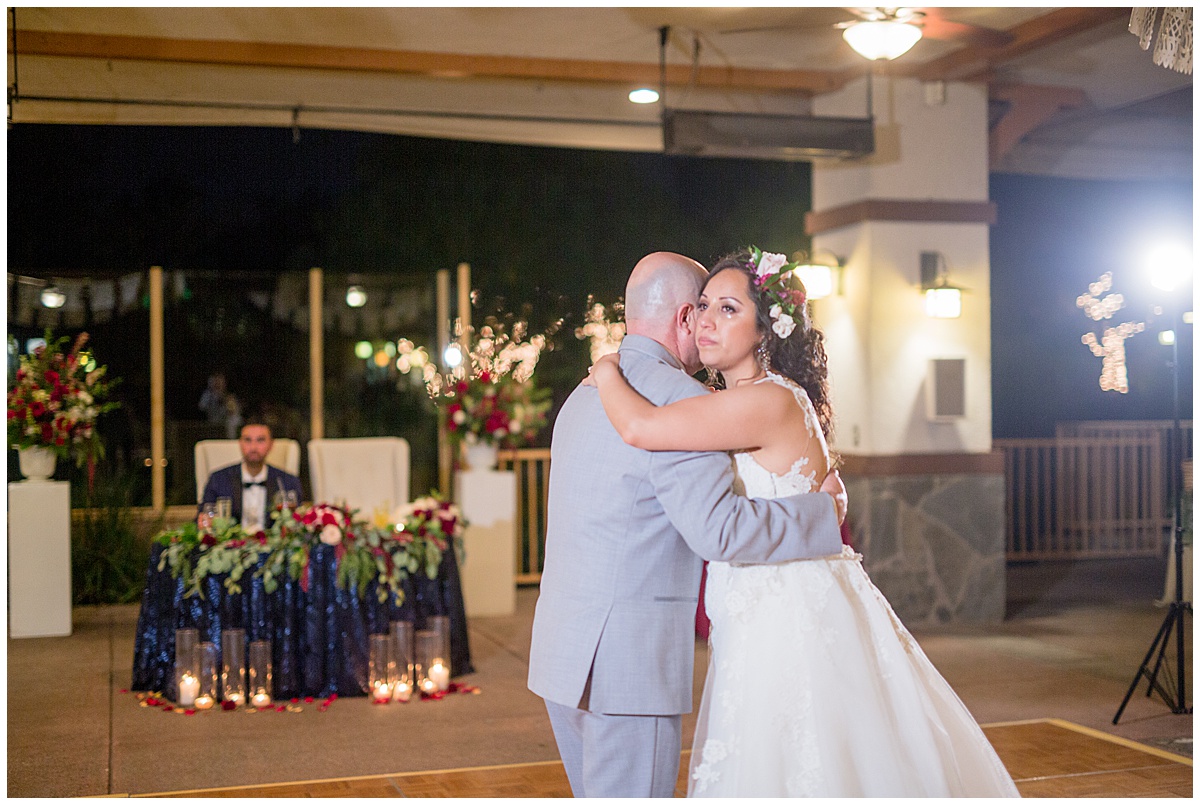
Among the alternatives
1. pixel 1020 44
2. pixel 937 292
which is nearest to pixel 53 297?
pixel 937 292

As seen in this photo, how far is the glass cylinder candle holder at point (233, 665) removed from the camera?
531 centimetres

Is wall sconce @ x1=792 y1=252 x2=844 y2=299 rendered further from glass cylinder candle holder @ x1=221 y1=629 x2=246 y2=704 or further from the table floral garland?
glass cylinder candle holder @ x1=221 y1=629 x2=246 y2=704

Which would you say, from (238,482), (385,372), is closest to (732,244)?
(385,372)

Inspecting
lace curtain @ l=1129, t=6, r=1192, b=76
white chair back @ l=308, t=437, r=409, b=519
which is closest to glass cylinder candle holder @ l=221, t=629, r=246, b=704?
white chair back @ l=308, t=437, r=409, b=519

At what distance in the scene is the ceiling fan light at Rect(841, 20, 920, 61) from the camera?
18.0 feet

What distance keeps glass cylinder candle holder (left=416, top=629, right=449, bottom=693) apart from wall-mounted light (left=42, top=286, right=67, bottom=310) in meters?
4.52

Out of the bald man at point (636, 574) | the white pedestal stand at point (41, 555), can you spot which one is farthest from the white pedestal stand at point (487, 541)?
the bald man at point (636, 574)

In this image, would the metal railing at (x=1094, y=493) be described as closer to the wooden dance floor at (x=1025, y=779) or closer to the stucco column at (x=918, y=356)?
the stucco column at (x=918, y=356)

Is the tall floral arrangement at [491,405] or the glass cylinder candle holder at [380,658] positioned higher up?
the tall floral arrangement at [491,405]

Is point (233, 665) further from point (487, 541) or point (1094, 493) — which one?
point (1094, 493)

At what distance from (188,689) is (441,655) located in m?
1.12

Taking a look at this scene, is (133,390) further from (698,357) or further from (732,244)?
(698,357)

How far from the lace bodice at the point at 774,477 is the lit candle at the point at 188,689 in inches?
141

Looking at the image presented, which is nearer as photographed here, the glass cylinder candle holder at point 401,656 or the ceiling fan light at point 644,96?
the glass cylinder candle holder at point 401,656
